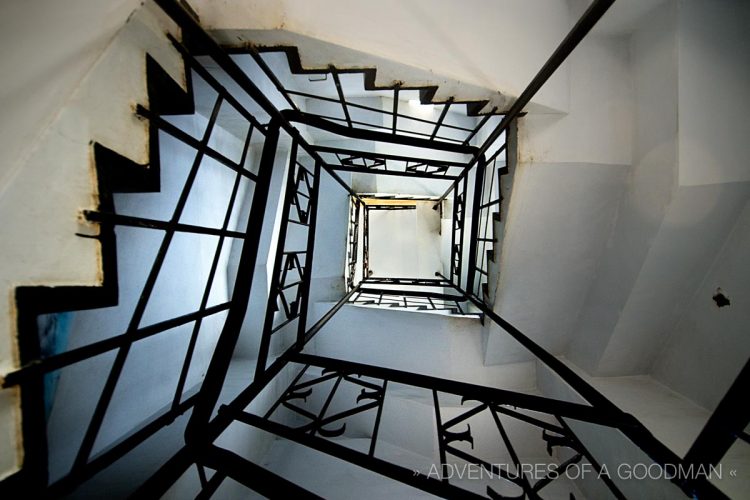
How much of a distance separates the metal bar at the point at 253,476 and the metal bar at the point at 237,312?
9 centimetres

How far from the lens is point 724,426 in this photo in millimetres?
611

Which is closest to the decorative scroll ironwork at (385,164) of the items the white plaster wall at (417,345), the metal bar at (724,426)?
the white plaster wall at (417,345)

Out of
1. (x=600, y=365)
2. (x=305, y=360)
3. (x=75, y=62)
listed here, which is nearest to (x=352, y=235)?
(x=305, y=360)

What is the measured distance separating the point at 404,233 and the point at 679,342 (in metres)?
4.35

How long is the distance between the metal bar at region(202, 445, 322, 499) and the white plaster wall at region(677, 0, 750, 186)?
2400mm

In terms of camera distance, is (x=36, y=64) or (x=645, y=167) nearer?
(x=36, y=64)

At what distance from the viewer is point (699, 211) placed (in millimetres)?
1550

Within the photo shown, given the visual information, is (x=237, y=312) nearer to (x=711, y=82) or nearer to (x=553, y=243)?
(x=553, y=243)

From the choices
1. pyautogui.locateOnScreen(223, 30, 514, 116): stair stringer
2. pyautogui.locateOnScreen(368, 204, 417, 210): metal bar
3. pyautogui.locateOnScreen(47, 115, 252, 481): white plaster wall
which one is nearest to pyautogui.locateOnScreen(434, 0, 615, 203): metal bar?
pyautogui.locateOnScreen(223, 30, 514, 116): stair stringer

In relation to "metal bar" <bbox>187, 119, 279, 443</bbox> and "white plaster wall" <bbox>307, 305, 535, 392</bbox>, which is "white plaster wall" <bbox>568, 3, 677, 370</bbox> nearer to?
"white plaster wall" <bbox>307, 305, 535, 392</bbox>

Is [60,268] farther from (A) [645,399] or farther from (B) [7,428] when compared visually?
(A) [645,399]

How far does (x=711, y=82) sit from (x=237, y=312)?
2.73 meters

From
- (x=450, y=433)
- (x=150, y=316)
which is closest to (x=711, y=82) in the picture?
(x=450, y=433)

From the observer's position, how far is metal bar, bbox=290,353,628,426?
90cm
